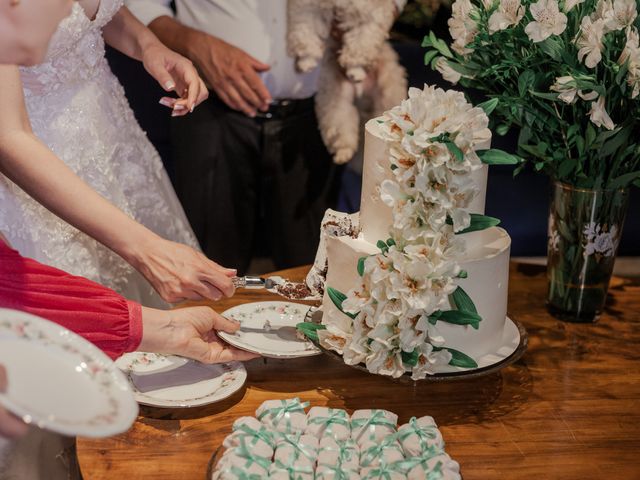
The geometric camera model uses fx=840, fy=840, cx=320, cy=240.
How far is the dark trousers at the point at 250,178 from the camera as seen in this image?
2395mm

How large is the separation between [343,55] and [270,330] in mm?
1211

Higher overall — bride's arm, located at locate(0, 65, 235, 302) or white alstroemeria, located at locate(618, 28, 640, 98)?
white alstroemeria, located at locate(618, 28, 640, 98)

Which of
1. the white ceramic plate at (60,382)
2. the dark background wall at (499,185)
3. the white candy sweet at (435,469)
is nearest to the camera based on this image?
the white ceramic plate at (60,382)

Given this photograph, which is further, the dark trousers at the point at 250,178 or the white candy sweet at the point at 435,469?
the dark trousers at the point at 250,178

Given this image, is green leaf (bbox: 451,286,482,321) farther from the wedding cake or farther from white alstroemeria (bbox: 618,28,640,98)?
white alstroemeria (bbox: 618,28,640,98)

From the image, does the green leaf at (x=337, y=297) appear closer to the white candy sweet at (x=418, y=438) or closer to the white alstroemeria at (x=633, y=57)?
the white candy sweet at (x=418, y=438)

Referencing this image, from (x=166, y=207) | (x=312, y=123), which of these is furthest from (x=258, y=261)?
(x=166, y=207)

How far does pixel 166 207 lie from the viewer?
1.95 m


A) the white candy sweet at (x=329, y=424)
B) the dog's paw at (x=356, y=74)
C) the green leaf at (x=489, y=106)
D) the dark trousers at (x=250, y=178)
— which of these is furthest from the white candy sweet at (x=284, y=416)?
the dog's paw at (x=356, y=74)

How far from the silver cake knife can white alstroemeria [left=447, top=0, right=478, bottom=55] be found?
54cm

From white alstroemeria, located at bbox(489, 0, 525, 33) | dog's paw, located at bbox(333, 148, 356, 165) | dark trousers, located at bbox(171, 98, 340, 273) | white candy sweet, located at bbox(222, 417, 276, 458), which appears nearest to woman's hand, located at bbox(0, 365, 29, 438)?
white candy sweet, located at bbox(222, 417, 276, 458)

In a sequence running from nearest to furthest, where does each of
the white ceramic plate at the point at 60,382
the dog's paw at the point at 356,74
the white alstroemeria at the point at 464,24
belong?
the white ceramic plate at the point at 60,382
the white alstroemeria at the point at 464,24
the dog's paw at the point at 356,74

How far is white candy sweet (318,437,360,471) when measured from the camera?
105cm

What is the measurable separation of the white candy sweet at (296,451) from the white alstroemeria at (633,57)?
0.76m
